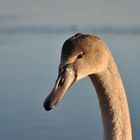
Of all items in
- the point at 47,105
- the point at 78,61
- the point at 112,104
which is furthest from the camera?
the point at 112,104

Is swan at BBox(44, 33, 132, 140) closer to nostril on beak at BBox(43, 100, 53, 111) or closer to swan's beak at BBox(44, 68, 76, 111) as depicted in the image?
swan's beak at BBox(44, 68, 76, 111)

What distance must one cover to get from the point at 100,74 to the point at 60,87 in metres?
0.30

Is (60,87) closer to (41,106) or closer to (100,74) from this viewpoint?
(100,74)

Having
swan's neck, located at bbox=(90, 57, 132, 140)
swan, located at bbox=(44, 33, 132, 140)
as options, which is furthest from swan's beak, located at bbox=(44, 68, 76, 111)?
swan's neck, located at bbox=(90, 57, 132, 140)

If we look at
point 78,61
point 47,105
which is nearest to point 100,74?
point 78,61

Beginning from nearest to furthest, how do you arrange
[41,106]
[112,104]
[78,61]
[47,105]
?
1. [47,105]
2. [78,61]
3. [112,104]
4. [41,106]

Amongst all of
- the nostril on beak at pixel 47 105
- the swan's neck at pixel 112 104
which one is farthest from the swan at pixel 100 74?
the nostril on beak at pixel 47 105

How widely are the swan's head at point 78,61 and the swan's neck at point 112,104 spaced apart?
0.06 meters

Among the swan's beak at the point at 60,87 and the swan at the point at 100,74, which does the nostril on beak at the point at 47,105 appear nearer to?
→ the swan's beak at the point at 60,87

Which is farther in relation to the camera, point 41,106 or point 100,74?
point 41,106

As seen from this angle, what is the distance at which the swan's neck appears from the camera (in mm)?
3723

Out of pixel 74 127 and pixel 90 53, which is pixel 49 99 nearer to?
pixel 90 53

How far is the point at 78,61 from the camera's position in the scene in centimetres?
363

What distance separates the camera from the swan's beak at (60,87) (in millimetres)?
3414
